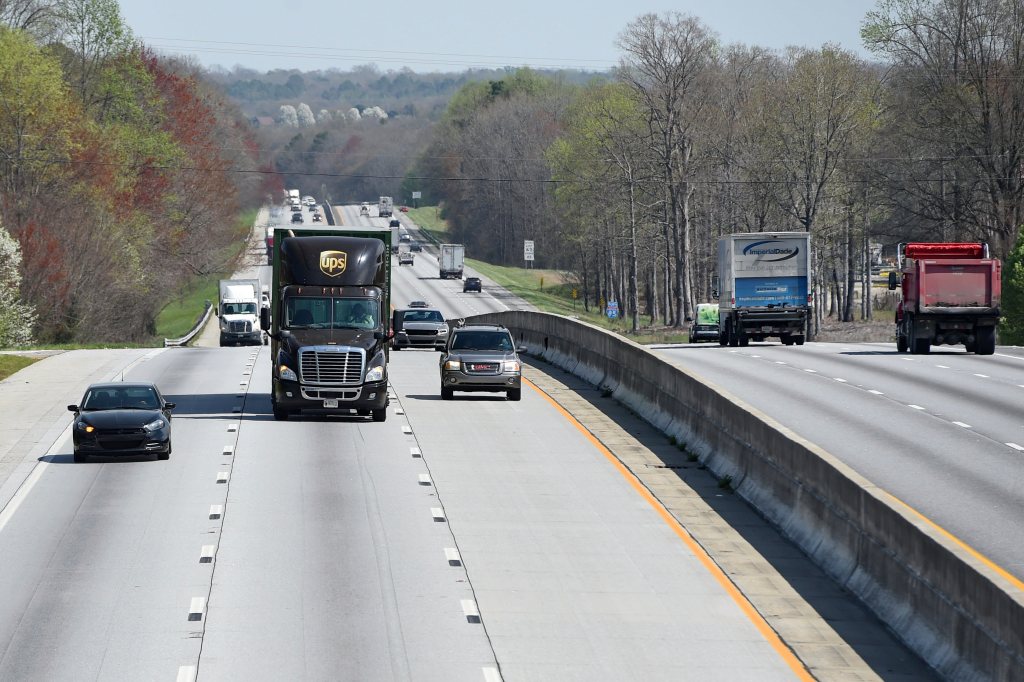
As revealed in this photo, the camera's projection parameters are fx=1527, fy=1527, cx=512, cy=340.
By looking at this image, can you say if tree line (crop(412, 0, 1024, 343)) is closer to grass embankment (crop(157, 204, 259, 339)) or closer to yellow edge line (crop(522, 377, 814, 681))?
grass embankment (crop(157, 204, 259, 339))

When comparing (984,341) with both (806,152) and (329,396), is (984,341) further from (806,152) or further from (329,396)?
(806,152)

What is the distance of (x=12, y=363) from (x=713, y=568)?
35114mm

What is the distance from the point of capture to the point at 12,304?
6794cm

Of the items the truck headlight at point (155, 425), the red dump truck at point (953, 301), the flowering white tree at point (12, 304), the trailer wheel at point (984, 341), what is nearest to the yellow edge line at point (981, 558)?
the truck headlight at point (155, 425)

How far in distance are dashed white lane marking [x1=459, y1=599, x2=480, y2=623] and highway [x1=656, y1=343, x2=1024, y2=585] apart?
603 centimetres

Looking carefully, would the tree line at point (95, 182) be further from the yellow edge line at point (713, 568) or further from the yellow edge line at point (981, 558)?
the yellow edge line at point (981, 558)

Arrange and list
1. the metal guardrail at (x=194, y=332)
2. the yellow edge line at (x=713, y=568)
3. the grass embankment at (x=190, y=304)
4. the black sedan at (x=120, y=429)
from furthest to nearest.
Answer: the grass embankment at (x=190, y=304) → the metal guardrail at (x=194, y=332) → the black sedan at (x=120, y=429) → the yellow edge line at (x=713, y=568)

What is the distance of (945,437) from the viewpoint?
1088 inches

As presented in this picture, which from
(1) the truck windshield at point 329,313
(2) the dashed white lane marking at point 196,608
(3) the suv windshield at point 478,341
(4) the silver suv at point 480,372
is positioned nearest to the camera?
(2) the dashed white lane marking at point 196,608

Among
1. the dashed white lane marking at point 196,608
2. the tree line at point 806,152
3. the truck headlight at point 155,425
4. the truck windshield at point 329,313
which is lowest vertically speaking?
the dashed white lane marking at point 196,608

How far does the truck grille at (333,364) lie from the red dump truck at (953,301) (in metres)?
20.2

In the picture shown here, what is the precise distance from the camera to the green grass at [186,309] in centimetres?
10912

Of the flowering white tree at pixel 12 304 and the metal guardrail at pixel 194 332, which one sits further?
the metal guardrail at pixel 194 332

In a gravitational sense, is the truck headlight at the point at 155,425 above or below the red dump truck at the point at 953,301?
below
